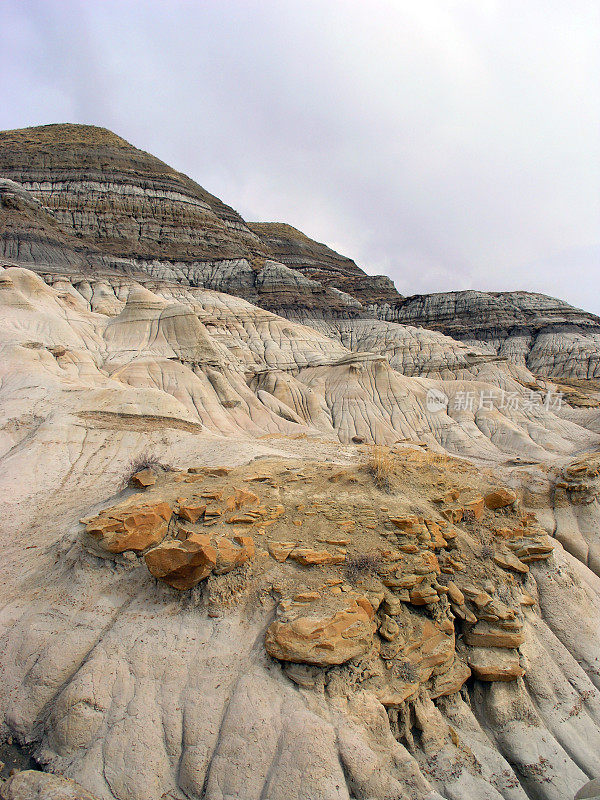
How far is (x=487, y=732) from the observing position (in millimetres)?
6234

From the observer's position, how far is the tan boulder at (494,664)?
6504 mm

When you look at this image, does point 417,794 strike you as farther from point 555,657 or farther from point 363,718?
point 555,657

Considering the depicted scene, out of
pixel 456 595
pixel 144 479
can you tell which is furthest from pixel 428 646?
pixel 144 479

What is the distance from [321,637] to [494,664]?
307cm

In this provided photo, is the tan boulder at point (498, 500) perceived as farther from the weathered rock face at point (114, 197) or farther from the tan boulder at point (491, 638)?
the weathered rock face at point (114, 197)

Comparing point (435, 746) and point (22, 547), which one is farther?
point (22, 547)

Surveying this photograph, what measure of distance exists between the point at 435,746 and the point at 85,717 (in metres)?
4.70

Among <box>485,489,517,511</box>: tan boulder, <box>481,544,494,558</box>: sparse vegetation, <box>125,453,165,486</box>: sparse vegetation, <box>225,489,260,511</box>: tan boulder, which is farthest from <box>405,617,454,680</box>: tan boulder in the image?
<box>125,453,165,486</box>: sparse vegetation

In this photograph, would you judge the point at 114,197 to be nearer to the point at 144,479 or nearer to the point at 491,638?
the point at 144,479

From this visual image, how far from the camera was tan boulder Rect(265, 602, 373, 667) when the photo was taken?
5590mm

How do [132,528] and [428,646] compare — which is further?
[132,528]

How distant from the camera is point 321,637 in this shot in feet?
18.6

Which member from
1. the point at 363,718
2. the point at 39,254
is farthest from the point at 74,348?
the point at 39,254

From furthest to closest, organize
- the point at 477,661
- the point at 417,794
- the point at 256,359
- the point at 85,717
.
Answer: the point at 256,359 < the point at 477,661 < the point at 85,717 < the point at 417,794
